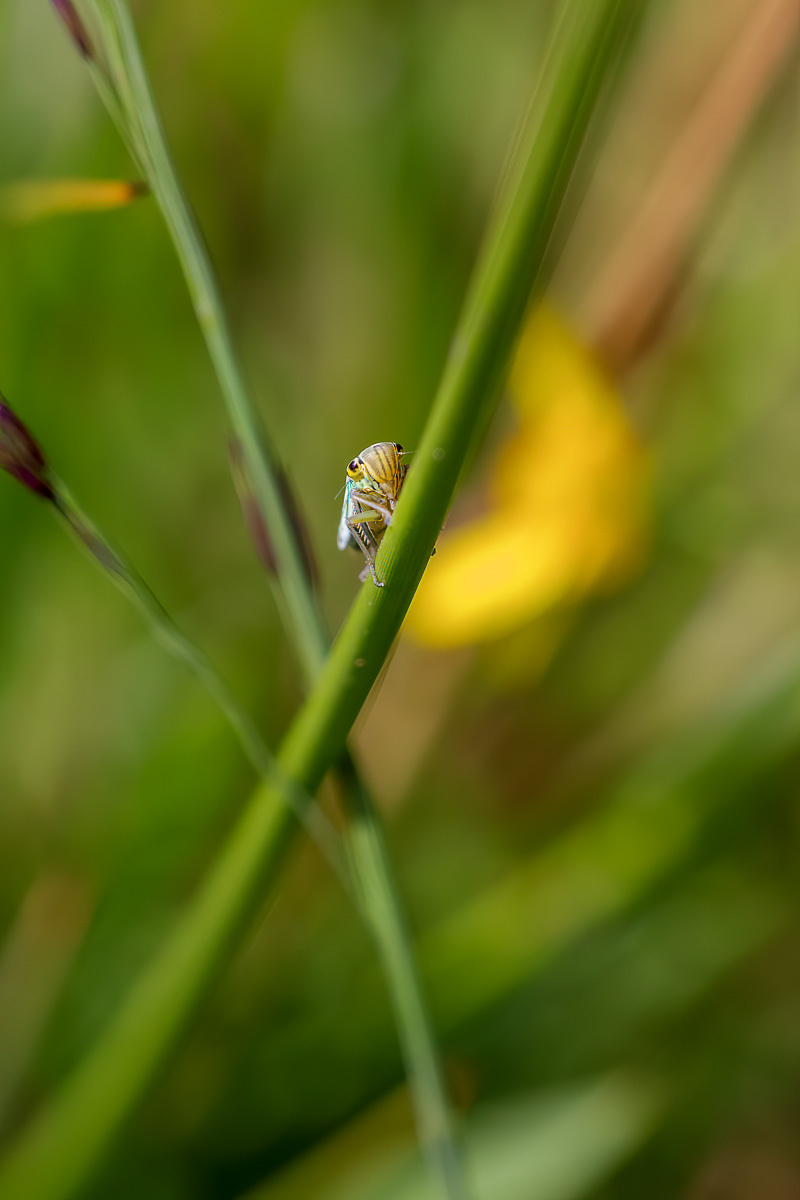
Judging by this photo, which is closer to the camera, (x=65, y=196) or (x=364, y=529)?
(x=364, y=529)

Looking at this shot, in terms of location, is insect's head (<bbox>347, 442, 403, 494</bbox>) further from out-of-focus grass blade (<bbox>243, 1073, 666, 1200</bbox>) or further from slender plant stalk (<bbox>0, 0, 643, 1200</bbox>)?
out-of-focus grass blade (<bbox>243, 1073, 666, 1200</bbox>)

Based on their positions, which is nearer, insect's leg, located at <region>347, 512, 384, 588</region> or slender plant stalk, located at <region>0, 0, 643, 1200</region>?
slender plant stalk, located at <region>0, 0, 643, 1200</region>

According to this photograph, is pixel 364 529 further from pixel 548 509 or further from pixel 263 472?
pixel 548 509

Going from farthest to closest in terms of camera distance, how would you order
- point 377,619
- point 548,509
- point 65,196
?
point 548,509, point 65,196, point 377,619

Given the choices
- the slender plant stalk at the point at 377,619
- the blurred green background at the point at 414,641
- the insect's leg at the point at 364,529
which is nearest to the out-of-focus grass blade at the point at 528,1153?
the blurred green background at the point at 414,641

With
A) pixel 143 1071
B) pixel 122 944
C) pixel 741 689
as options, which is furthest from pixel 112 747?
pixel 741 689

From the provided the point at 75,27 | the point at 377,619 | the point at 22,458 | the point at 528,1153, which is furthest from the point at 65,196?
the point at 528,1153

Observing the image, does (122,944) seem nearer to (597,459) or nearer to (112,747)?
(112,747)

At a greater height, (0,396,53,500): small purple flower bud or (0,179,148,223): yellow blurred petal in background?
(0,179,148,223): yellow blurred petal in background

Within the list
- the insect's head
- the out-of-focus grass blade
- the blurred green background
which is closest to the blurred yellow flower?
the blurred green background
